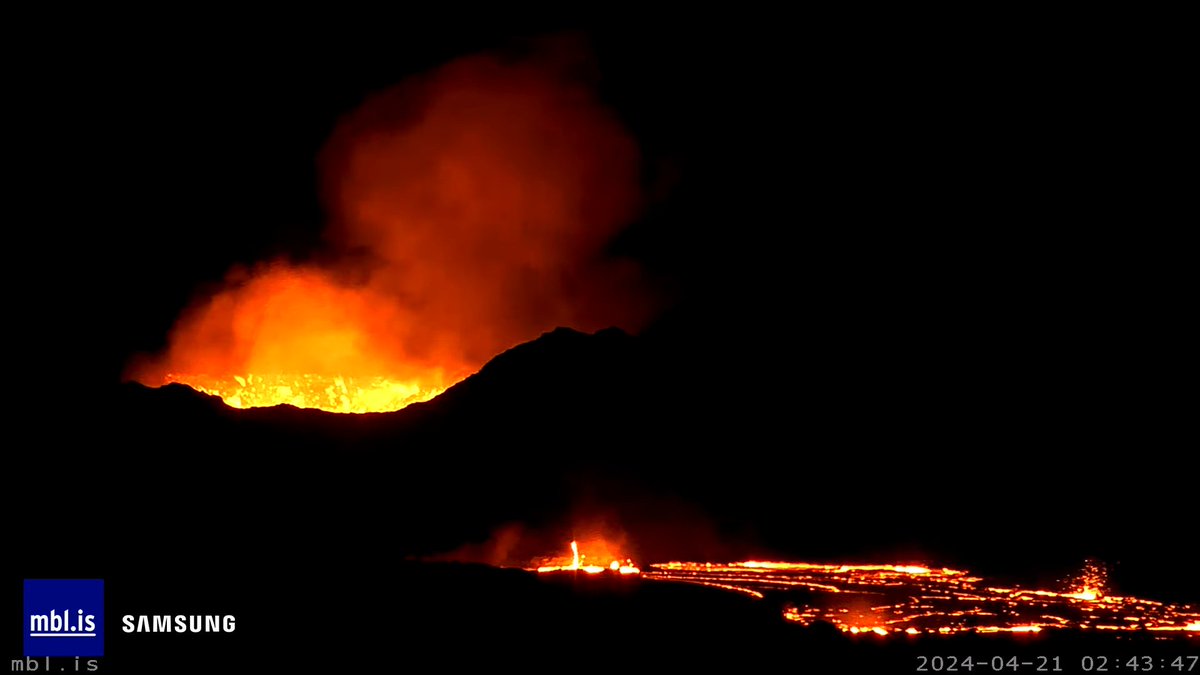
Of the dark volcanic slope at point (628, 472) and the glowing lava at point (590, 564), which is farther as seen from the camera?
the dark volcanic slope at point (628, 472)

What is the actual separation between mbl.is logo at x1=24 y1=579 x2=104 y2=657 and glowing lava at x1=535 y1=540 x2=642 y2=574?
12790mm

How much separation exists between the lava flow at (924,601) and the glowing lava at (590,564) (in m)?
0.86

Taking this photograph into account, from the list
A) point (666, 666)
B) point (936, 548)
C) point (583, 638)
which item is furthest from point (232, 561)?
point (936, 548)

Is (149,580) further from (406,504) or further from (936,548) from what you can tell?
(936,548)

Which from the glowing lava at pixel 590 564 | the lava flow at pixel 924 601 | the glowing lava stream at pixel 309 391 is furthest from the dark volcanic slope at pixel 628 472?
the glowing lava stream at pixel 309 391

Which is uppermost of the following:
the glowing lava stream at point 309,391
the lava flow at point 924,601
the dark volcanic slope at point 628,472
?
the glowing lava stream at point 309,391

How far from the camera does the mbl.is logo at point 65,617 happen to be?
24.4 metres

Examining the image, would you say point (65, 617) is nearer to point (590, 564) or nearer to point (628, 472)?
point (590, 564)

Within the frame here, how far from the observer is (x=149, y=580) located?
97.3 feet

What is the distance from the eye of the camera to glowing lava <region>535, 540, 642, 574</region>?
36062 mm

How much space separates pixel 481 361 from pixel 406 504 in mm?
16160

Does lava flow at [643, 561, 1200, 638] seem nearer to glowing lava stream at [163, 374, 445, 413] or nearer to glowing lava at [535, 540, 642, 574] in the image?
glowing lava at [535, 540, 642, 574]

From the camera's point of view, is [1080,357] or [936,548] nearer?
[936,548]

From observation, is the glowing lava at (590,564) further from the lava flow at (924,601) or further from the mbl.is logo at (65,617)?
the mbl.is logo at (65,617)
